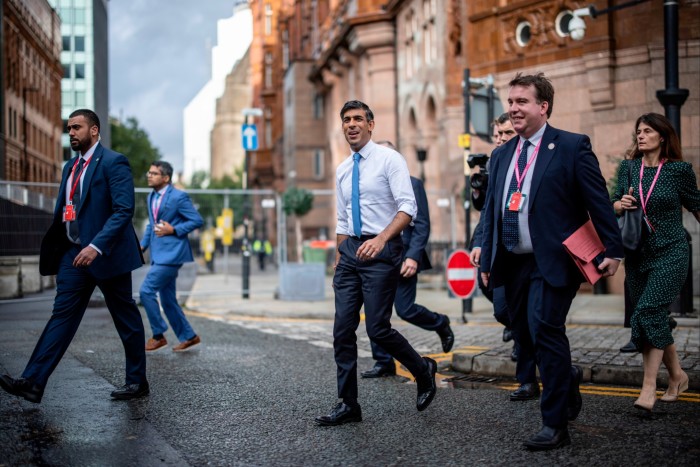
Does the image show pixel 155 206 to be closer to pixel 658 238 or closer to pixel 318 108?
pixel 658 238

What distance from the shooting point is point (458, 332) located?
11.8 meters

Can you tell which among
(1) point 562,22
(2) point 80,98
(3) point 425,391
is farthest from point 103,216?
(2) point 80,98

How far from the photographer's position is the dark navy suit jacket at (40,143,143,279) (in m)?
6.59

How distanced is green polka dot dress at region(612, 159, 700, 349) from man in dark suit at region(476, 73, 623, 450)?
124cm

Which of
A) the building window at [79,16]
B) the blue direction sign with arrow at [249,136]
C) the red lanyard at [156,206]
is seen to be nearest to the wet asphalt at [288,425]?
the red lanyard at [156,206]

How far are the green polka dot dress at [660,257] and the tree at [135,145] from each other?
3454 inches

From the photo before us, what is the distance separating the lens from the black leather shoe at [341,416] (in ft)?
19.3

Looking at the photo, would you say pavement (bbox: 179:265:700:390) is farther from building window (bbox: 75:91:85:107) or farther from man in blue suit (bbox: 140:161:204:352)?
building window (bbox: 75:91:85:107)

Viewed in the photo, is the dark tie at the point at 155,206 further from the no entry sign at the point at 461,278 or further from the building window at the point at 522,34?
the building window at the point at 522,34

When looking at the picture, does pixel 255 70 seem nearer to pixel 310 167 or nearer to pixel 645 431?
pixel 310 167

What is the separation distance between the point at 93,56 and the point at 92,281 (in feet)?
284

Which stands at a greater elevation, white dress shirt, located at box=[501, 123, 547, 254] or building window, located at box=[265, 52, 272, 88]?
building window, located at box=[265, 52, 272, 88]

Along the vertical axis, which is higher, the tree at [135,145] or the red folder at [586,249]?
the tree at [135,145]

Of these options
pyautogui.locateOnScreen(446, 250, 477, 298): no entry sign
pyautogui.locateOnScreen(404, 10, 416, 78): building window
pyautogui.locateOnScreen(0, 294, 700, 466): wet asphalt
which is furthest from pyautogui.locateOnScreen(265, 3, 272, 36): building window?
pyautogui.locateOnScreen(0, 294, 700, 466): wet asphalt
